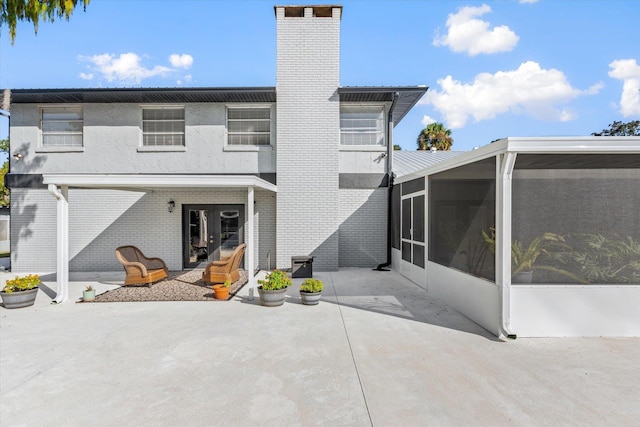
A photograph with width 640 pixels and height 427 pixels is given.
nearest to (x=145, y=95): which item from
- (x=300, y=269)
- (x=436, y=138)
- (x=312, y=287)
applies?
(x=300, y=269)

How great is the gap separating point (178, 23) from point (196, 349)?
9.05 metres

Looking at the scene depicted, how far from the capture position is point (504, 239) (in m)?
4.93

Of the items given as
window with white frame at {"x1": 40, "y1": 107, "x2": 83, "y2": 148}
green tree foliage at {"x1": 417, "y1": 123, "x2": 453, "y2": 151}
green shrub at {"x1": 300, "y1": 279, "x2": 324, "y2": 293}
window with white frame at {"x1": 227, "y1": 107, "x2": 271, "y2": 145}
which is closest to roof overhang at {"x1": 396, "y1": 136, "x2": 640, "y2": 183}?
green shrub at {"x1": 300, "y1": 279, "x2": 324, "y2": 293}

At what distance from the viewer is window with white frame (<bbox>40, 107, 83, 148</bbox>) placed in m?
11.2

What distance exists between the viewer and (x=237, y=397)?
3.37 m

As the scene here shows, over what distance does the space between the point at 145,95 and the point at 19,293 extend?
6.91 metres

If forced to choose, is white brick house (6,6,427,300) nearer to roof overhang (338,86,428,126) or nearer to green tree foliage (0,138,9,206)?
roof overhang (338,86,428,126)

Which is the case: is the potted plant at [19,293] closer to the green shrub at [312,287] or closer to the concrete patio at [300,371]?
the concrete patio at [300,371]

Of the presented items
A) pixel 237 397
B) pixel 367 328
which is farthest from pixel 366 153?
pixel 237 397

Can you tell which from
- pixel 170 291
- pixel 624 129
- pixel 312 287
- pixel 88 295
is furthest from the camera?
pixel 624 129

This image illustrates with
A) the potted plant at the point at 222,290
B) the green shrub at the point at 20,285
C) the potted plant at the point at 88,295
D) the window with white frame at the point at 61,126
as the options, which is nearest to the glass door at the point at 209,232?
the potted plant at the point at 88,295

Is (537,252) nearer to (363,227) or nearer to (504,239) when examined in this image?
(504,239)

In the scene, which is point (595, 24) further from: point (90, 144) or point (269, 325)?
point (90, 144)

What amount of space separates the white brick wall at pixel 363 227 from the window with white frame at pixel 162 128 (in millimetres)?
6137
